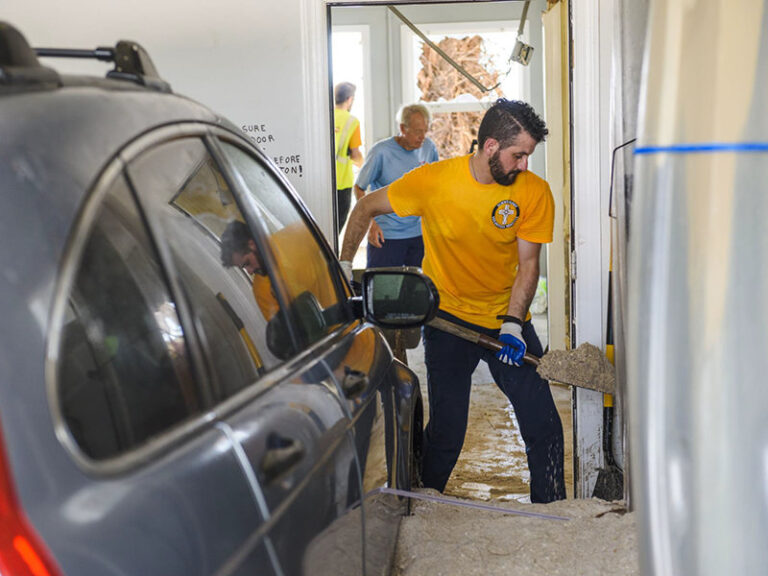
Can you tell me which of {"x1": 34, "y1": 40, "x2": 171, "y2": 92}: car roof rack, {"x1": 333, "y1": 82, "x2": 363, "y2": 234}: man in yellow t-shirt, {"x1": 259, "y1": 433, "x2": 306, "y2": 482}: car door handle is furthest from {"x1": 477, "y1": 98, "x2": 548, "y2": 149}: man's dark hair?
{"x1": 333, "y1": 82, "x2": 363, "y2": 234}: man in yellow t-shirt

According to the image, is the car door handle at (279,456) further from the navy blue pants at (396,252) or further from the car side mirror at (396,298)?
the navy blue pants at (396,252)

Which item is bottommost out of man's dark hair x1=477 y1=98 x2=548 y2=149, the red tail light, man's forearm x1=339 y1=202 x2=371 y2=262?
the red tail light

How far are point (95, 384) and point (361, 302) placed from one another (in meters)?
1.33

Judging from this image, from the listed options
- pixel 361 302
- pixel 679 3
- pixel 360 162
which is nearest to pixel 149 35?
pixel 361 302

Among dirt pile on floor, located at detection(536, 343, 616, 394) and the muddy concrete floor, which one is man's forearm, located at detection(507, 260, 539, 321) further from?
the muddy concrete floor

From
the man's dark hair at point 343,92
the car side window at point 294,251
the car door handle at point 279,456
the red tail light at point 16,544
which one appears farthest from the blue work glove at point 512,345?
the man's dark hair at point 343,92

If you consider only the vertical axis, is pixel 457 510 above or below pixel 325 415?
below

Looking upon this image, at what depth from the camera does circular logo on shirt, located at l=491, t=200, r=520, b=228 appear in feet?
13.6

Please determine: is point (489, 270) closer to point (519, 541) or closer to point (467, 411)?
point (467, 411)

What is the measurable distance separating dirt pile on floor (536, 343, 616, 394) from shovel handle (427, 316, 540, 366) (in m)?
0.06

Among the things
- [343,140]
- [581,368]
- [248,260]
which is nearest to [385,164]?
[343,140]

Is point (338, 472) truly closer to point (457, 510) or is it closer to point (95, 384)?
point (95, 384)

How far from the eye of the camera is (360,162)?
8336 mm

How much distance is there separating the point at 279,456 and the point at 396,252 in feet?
17.5
